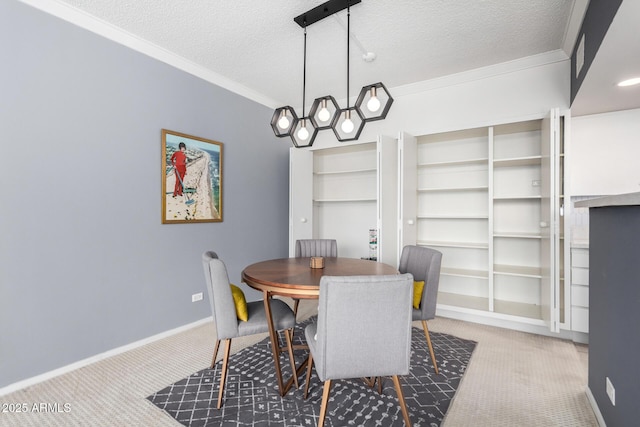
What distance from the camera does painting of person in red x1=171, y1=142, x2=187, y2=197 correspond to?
3.03m

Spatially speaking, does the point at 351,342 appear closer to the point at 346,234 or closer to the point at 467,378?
the point at 467,378

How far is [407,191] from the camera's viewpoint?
3473 mm

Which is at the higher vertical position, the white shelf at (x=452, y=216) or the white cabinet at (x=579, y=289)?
the white shelf at (x=452, y=216)

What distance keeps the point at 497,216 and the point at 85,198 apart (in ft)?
13.2

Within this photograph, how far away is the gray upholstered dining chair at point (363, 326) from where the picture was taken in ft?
4.63

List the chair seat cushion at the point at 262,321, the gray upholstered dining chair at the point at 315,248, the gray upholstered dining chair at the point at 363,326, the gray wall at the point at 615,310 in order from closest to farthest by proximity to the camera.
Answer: the gray wall at the point at 615,310 < the gray upholstered dining chair at the point at 363,326 < the chair seat cushion at the point at 262,321 < the gray upholstered dining chair at the point at 315,248

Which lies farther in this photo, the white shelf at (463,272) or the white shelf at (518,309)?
the white shelf at (463,272)

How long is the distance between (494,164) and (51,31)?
4.18m

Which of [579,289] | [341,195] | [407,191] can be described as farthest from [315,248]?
[579,289]

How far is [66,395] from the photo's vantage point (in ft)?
6.54

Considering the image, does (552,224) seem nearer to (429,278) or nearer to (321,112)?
(429,278)

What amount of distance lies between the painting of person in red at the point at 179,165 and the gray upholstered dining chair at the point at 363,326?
2.26m

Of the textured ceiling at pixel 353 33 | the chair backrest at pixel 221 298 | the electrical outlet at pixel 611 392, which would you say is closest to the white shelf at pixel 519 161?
the textured ceiling at pixel 353 33

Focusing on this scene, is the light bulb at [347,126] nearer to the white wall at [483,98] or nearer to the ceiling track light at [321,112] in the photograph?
the ceiling track light at [321,112]
